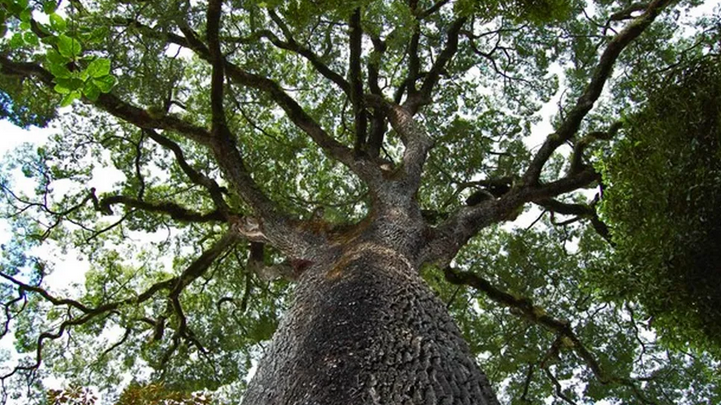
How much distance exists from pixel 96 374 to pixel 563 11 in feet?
35.8

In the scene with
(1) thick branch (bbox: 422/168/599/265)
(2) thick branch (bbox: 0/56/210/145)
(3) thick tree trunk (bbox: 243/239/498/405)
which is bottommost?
(3) thick tree trunk (bbox: 243/239/498/405)

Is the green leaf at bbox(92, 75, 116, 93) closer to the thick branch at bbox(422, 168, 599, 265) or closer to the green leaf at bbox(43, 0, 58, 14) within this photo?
the green leaf at bbox(43, 0, 58, 14)

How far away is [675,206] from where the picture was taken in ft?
12.7

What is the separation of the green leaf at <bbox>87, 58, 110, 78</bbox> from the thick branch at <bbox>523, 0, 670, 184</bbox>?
6217 millimetres

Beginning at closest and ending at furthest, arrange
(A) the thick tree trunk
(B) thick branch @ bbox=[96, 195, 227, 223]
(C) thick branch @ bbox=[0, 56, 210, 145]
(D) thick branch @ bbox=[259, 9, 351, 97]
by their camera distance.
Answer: (A) the thick tree trunk → (C) thick branch @ bbox=[0, 56, 210, 145] → (B) thick branch @ bbox=[96, 195, 227, 223] → (D) thick branch @ bbox=[259, 9, 351, 97]

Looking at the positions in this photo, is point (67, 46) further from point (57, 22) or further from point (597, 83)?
point (597, 83)

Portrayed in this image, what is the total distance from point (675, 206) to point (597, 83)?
337 cm

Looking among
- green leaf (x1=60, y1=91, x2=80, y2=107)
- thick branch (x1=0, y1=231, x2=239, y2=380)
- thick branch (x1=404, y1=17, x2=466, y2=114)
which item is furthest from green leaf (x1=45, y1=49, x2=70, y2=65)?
thick branch (x1=404, y1=17, x2=466, y2=114)

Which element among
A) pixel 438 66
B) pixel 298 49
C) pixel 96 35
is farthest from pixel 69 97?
pixel 438 66

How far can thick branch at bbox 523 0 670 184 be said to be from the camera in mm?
6305

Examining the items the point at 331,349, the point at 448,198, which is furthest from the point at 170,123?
the point at 448,198

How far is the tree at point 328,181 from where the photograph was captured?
6.34 metres

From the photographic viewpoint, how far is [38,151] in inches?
357

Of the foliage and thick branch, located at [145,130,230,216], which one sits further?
thick branch, located at [145,130,230,216]
